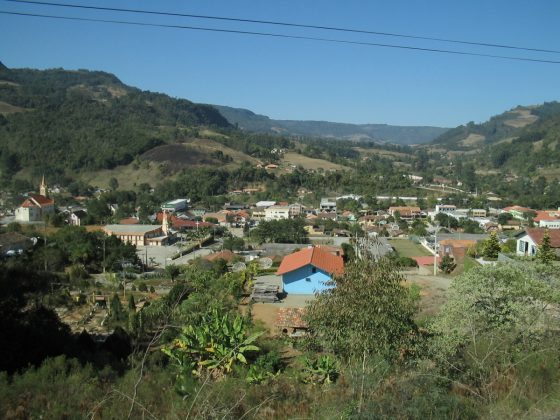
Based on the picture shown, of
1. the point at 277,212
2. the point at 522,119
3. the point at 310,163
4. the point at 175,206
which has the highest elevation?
the point at 522,119

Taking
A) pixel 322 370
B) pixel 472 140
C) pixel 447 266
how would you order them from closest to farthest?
1. pixel 322 370
2. pixel 447 266
3. pixel 472 140

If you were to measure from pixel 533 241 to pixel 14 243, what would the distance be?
21.3 metres

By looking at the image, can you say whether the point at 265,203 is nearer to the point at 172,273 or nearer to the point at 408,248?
the point at 408,248

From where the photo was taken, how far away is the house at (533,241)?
14.5 metres

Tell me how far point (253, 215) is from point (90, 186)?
22.8 m

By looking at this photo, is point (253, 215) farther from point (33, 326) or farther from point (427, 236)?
point (33, 326)

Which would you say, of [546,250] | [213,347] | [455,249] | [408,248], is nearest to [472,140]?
[408,248]

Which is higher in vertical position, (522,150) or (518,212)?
(522,150)

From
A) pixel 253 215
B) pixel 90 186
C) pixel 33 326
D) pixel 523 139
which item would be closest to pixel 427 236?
pixel 253 215

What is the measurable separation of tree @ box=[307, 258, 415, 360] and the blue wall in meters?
7.51

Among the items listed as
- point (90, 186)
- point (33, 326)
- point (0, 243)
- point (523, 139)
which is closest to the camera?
point (33, 326)

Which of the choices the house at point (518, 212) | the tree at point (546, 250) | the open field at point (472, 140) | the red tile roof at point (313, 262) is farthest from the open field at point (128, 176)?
the open field at point (472, 140)

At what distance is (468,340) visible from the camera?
20.2 ft

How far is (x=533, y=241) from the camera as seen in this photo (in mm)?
15164
